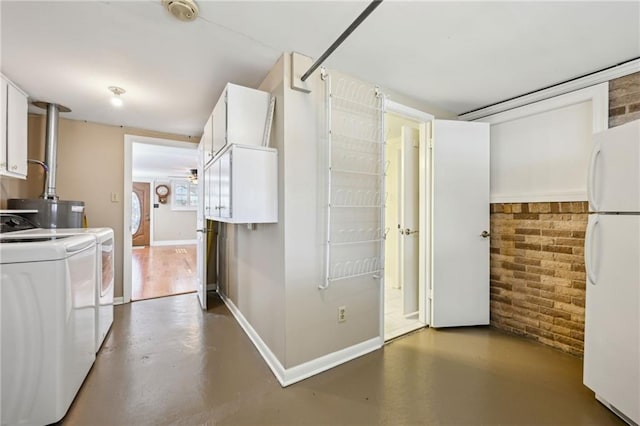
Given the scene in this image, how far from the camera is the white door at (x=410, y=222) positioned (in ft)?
9.96

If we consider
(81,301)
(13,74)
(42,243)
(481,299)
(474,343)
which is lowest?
(474,343)

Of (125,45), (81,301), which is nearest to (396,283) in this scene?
(81,301)

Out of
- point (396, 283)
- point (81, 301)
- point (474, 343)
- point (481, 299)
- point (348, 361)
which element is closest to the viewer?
point (81, 301)

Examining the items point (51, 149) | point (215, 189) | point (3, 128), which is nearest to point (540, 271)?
point (215, 189)

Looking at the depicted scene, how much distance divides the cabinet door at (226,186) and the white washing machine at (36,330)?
0.90 metres

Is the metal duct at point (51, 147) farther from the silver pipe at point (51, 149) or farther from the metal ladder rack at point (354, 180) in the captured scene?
the metal ladder rack at point (354, 180)

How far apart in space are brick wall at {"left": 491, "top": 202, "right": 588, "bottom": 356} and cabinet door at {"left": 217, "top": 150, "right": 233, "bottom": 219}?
8.89 ft

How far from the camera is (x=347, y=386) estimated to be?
6.12 ft

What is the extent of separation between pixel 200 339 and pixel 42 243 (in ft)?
4.97

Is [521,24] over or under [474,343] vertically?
over

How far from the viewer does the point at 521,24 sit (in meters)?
1.64

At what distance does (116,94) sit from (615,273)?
4.04m

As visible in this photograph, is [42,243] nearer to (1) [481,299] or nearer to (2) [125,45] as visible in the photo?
(2) [125,45]

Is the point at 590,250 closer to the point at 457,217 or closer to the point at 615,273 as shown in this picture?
the point at 615,273
